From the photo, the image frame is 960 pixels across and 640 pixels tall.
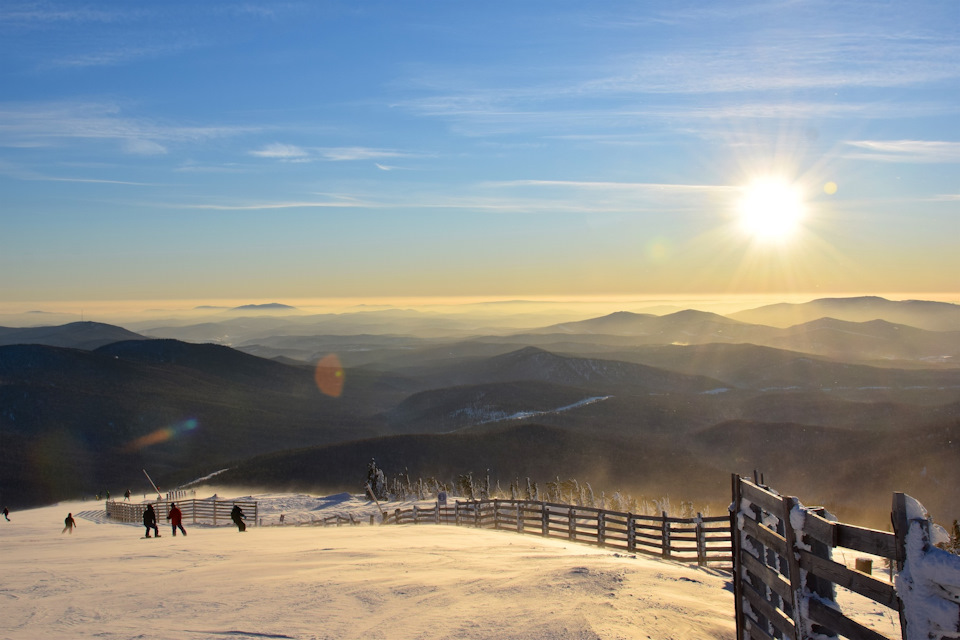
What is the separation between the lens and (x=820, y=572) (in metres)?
5.73

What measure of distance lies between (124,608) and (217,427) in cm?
15354

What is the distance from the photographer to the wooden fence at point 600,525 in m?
19.7

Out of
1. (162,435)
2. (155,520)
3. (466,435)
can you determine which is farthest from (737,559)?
(162,435)

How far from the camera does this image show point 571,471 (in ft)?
299

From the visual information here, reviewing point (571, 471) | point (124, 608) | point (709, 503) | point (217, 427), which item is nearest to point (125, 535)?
point (124, 608)

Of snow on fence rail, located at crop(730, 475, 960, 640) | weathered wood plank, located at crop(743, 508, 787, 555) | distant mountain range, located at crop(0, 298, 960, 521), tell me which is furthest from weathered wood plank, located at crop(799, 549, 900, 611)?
distant mountain range, located at crop(0, 298, 960, 521)

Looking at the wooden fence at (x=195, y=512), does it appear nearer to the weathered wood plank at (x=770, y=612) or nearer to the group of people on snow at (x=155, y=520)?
the group of people on snow at (x=155, y=520)

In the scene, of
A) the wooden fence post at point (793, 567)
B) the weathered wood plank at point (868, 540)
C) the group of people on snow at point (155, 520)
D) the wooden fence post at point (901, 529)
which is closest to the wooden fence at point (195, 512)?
the group of people on snow at point (155, 520)

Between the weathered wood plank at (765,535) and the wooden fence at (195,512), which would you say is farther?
the wooden fence at (195,512)

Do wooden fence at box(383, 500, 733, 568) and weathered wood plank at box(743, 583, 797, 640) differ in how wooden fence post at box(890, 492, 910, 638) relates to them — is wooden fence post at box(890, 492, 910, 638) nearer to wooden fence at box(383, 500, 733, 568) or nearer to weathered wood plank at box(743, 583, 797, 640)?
weathered wood plank at box(743, 583, 797, 640)

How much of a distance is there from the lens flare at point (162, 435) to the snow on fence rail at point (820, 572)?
476 ft

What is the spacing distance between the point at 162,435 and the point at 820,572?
157471 millimetres

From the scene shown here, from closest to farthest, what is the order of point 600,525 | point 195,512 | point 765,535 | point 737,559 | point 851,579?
point 851,579 < point 765,535 < point 737,559 < point 600,525 < point 195,512

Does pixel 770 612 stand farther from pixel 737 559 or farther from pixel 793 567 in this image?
pixel 737 559
